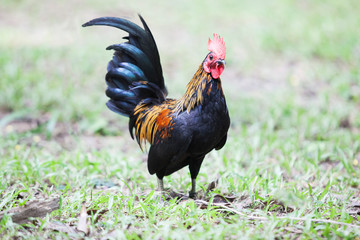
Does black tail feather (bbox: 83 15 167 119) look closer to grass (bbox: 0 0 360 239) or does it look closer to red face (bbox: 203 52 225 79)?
red face (bbox: 203 52 225 79)

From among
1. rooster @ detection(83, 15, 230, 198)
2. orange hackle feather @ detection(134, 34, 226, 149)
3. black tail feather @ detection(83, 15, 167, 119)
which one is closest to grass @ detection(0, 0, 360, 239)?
rooster @ detection(83, 15, 230, 198)

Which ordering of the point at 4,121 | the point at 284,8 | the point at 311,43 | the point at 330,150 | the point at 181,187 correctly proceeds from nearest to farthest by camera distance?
the point at 181,187 < the point at 330,150 < the point at 4,121 < the point at 311,43 < the point at 284,8

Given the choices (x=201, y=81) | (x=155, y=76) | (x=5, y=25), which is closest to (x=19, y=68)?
(x=5, y=25)

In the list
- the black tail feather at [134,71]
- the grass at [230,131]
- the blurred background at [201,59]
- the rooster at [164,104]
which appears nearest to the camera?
the grass at [230,131]

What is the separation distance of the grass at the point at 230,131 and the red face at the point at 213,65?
3.51 ft

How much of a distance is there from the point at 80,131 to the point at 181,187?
7.50ft

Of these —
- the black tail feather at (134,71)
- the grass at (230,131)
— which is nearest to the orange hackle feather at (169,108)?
the black tail feather at (134,71)

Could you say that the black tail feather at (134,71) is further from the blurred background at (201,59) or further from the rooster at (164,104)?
the blurred background at (201,59)

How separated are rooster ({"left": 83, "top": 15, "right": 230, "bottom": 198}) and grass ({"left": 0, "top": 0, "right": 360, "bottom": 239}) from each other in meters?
0.44

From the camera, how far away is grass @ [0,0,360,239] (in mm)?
2930

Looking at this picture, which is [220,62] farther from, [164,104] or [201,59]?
[201,59]

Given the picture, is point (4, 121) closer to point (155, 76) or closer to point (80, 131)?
point (80, 131)

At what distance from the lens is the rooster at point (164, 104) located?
3049mm

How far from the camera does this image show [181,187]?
402 centimetres
